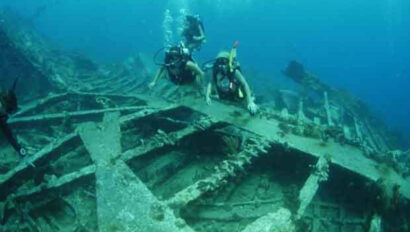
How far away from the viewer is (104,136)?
18.1 ft

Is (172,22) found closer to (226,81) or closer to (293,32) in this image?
(293,32)

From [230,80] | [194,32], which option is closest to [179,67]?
[230,80]

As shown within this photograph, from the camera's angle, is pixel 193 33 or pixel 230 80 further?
pixel 193 33

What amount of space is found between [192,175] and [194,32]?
7.40 m

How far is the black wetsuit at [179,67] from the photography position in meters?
7.10

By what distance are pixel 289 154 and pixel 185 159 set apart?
201 centimetres

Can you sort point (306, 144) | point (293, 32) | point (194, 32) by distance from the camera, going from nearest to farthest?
1. point (306, 144)
2. point (194, 32)
3. point (293, 32)

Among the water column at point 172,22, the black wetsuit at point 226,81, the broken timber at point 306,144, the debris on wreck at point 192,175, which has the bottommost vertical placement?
the debris on wreck at point 192,175

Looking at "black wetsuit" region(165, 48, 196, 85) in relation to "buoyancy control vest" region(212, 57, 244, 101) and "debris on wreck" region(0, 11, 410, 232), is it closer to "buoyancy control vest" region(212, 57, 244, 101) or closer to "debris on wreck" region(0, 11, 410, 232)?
"debris on wreck" region(0, 11, 410, 232)

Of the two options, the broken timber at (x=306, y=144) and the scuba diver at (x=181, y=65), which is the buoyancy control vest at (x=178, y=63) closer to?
the scuba diver at (x=181, y=65)

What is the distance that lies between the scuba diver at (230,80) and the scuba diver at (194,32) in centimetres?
519

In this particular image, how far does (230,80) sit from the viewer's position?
21.4 ft

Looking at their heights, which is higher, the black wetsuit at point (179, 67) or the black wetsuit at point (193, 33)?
the black wetsuit at point (193, 33)

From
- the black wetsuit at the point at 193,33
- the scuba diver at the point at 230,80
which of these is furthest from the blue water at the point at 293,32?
the scuba diver at the point at 230,80
